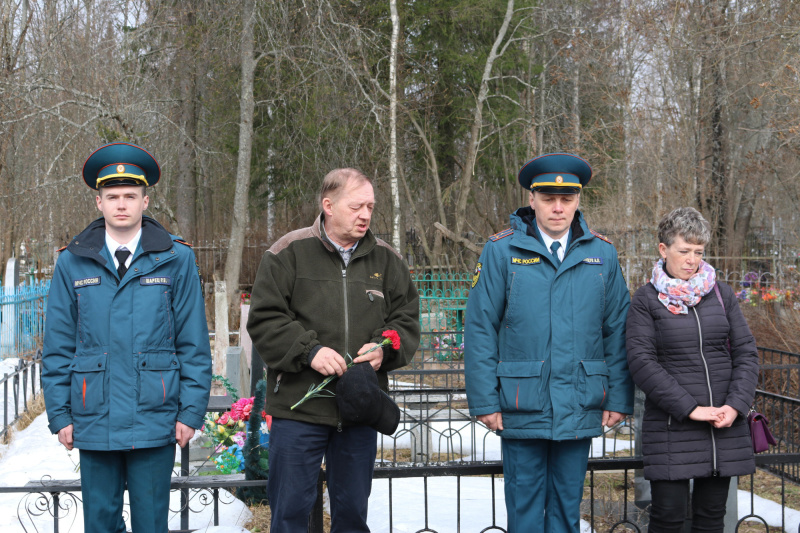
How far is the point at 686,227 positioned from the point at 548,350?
2.81ft

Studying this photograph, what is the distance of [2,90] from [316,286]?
11.2 m

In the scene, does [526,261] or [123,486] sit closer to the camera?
[123,486]

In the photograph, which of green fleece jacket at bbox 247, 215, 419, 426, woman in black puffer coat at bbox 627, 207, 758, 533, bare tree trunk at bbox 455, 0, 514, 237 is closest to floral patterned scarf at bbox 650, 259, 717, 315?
woman in black puffer coat at bbox 627, 207, 758, 533

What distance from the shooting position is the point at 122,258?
3029 mm

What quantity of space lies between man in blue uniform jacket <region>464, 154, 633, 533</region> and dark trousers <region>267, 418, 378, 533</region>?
55 centimetres

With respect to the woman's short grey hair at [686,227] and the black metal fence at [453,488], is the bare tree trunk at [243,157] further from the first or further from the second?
the woman's short grey hair at [686,227]

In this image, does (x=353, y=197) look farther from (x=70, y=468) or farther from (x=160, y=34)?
(x=160, y=34)

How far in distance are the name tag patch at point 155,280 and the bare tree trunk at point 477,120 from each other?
15549mm

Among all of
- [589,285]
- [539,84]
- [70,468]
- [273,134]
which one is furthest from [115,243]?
[539,84]

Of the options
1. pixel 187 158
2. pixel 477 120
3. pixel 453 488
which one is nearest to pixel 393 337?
pixel 453 488

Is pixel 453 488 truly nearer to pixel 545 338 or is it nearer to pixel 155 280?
pixel 545 338

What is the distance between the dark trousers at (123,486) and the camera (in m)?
2.91

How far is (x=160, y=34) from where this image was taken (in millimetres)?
16281

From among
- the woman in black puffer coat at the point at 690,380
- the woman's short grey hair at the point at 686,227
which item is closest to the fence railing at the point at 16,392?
the woman in black puffer coat at the point at 690,380
